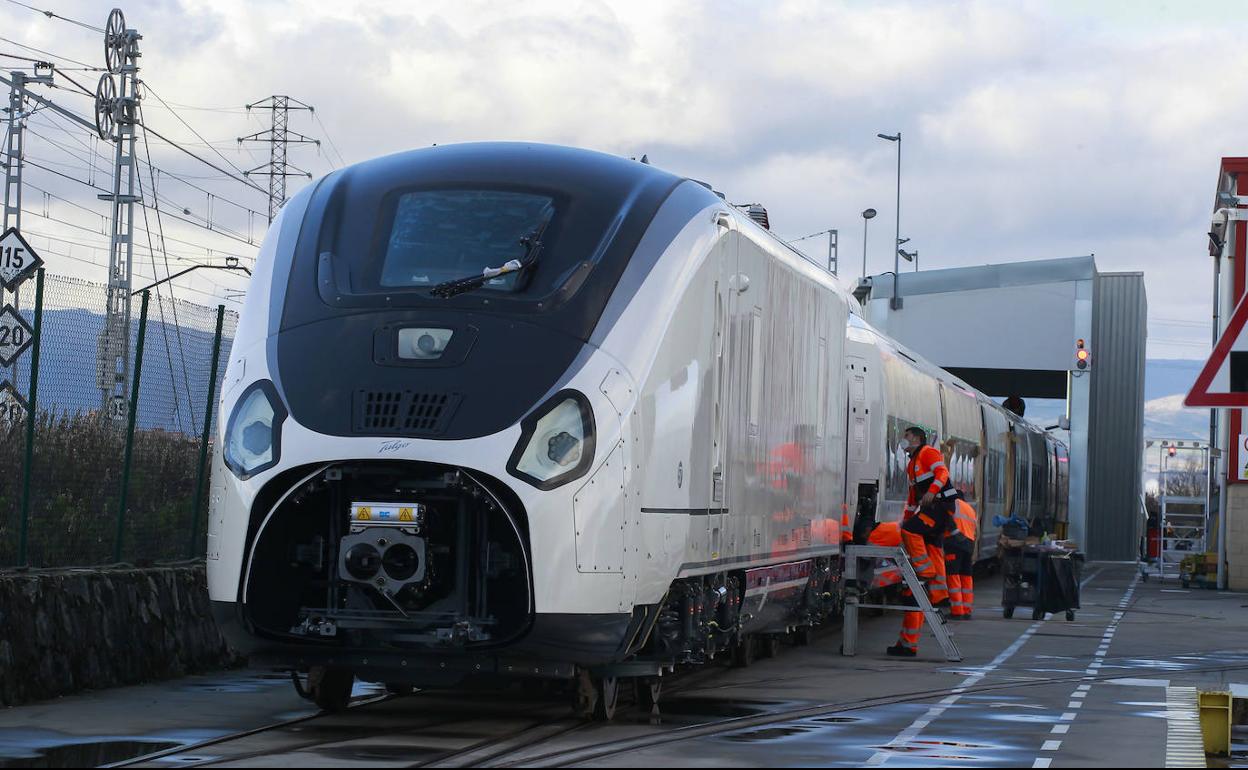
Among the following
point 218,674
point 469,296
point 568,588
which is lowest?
point 218,674

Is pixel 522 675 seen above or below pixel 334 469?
below

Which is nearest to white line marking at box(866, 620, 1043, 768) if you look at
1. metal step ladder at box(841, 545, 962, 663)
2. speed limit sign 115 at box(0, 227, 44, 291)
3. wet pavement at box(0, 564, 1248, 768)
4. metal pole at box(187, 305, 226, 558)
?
wet pavement at box(0, 564, 1248, 768)

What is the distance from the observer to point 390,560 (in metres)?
10.2

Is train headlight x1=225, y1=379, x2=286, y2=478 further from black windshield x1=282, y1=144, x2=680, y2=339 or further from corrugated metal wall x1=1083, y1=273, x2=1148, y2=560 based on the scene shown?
corrugated metal wall x1=1083, y1=273, x2=1148, y2=560

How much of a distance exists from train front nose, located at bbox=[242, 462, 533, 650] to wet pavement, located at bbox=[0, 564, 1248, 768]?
25.0 inches

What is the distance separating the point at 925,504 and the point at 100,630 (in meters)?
8.49

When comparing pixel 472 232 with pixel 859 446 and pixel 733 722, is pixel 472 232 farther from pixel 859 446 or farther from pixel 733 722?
pixel 859 446

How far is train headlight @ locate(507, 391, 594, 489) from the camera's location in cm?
997

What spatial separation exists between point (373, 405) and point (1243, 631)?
664 inches

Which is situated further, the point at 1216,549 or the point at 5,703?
the point at 1216,549

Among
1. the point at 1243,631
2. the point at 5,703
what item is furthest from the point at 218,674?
the point at 1243,631

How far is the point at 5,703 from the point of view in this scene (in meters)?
11.9

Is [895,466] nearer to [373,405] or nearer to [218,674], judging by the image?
[218,674]

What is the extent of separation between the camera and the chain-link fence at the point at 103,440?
14.0 metres
